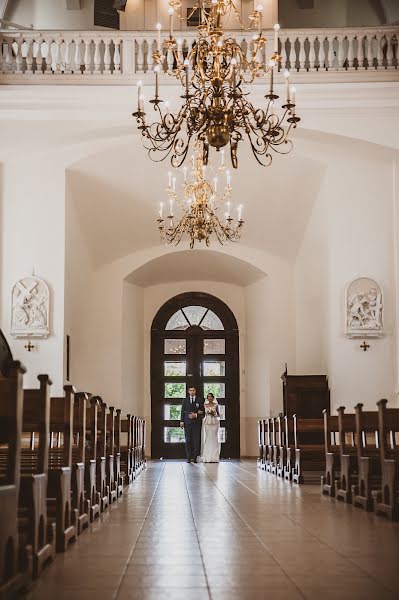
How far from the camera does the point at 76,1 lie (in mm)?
17516

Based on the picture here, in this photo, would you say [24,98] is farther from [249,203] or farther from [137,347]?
[137,347]

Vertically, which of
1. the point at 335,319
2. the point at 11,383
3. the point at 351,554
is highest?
the point at 335,319

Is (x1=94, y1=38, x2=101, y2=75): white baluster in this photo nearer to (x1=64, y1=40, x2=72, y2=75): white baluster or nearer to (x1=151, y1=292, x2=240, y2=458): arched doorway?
(x1=64, y1=40, x2=72, y2=75): white baluster

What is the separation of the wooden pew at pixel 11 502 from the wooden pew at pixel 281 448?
25.6 ft

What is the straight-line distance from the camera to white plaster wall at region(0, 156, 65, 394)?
527 inches

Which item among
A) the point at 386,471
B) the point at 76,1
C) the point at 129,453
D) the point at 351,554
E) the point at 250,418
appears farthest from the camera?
the point at 250,418

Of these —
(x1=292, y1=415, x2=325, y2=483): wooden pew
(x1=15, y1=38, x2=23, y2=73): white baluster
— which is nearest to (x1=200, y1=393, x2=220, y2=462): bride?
(x1=292, y1=415, x2=325, y2=483): wooden pew

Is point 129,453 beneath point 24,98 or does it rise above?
beneath

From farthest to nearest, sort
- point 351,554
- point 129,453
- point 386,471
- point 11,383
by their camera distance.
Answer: point 129,453 < point 386,471 < point 351,554 < point 11,383

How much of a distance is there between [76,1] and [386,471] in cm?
1399

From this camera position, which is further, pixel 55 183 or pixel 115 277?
pixel 115 277

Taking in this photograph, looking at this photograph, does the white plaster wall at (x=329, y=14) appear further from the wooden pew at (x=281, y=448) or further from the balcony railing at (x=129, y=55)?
the wooden pew at (x=281, y=448)

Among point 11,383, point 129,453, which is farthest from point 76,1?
point 11,383

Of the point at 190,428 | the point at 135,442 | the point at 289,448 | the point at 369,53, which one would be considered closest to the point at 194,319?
the point at 190,428
